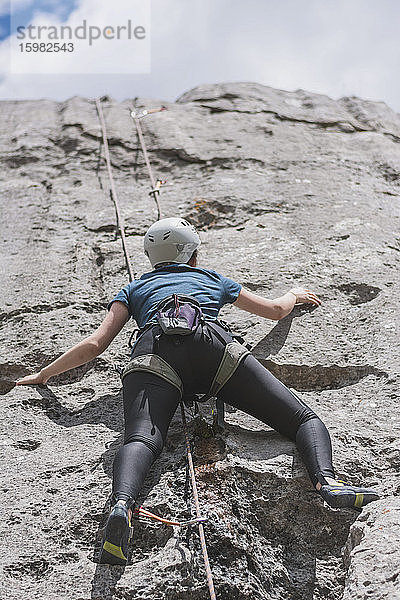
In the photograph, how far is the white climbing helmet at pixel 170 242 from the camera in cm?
400

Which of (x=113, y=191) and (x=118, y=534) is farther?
(x=113, y=191)

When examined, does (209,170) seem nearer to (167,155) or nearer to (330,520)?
(167,155)

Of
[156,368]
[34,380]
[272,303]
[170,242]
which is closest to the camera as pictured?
[156,368]

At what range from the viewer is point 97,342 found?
3809 millimetres

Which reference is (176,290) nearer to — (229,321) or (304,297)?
(229,321)

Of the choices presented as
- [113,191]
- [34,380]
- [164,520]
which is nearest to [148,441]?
[164,520]

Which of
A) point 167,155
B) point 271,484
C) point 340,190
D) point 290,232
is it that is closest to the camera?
point 271,484

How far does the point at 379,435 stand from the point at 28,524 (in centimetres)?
183

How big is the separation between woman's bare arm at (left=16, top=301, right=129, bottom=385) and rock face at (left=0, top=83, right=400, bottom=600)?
0.31 m

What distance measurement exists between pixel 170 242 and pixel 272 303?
2.49 ft

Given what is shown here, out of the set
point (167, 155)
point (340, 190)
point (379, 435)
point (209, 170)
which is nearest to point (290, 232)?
point (340, 190)

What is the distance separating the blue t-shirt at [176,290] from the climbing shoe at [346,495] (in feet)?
3.72

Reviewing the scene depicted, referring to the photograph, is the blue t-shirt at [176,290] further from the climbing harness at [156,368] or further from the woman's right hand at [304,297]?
the woman's right hand at [304,297]

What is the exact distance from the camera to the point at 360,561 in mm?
2857
